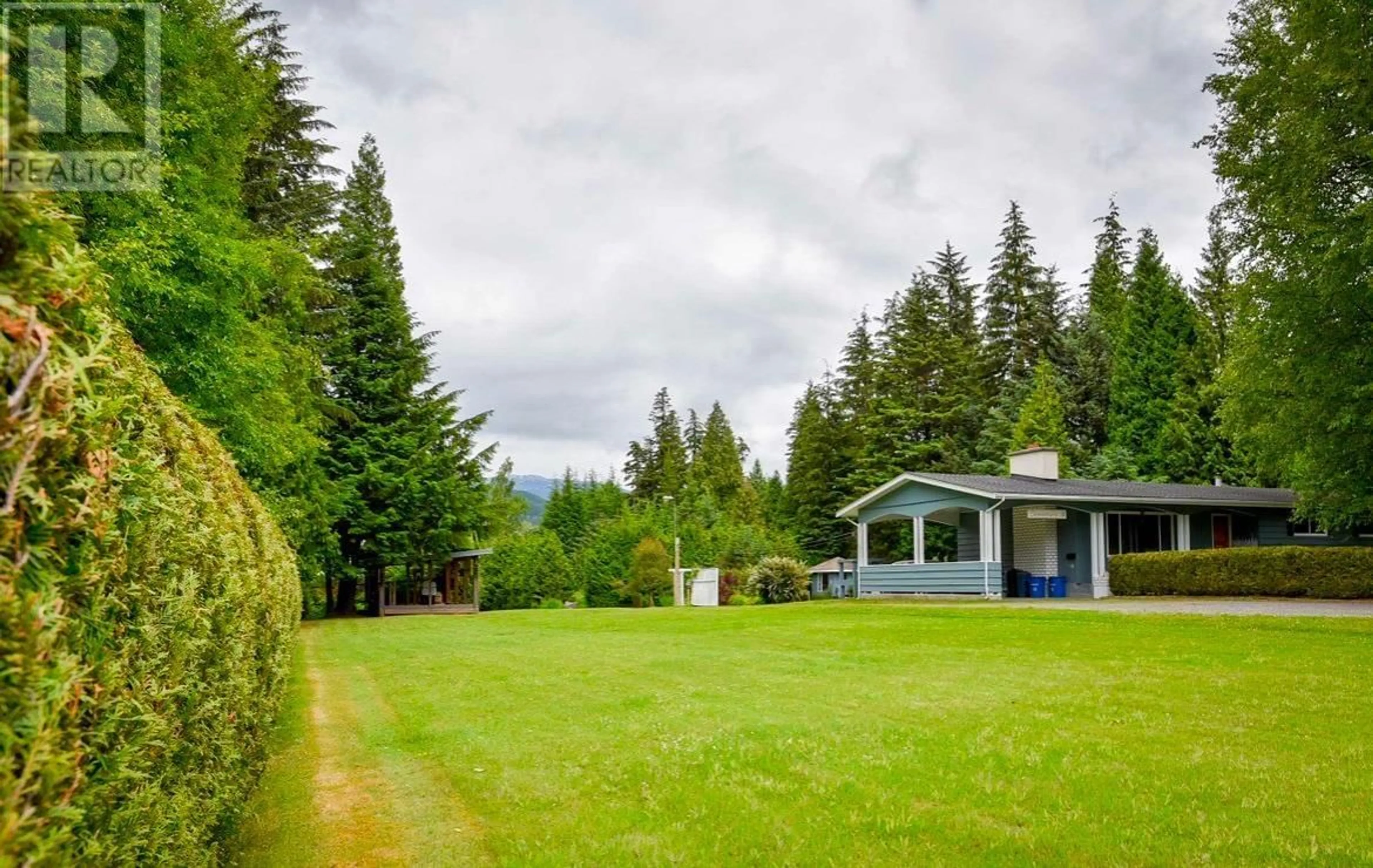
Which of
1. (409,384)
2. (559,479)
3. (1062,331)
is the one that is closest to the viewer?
(409,384)

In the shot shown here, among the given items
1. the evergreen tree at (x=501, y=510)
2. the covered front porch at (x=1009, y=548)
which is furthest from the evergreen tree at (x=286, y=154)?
the covered front porch at (x=1009, y=548)

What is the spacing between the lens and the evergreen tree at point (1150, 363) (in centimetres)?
3716

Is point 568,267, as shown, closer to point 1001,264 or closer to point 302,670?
point 302,670

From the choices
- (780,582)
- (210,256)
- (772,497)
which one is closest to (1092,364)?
(772,497)

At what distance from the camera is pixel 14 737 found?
1348 mm

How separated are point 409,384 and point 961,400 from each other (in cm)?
2776

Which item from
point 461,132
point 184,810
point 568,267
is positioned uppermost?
point 461,132

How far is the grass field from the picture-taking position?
4121 mm

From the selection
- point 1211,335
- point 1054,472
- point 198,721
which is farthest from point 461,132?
point 1211,335

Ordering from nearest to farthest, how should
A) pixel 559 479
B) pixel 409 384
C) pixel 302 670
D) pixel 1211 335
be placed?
pixel 302 670
pixel 409 384
pixel 1211 335
pixel 559 479

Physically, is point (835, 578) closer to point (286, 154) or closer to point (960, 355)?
point (960, 355)

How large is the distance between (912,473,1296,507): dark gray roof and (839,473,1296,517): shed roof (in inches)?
0.9

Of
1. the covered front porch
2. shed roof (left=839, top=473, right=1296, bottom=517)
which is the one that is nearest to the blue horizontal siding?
the covered front porch

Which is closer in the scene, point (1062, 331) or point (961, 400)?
point (961, 400)
